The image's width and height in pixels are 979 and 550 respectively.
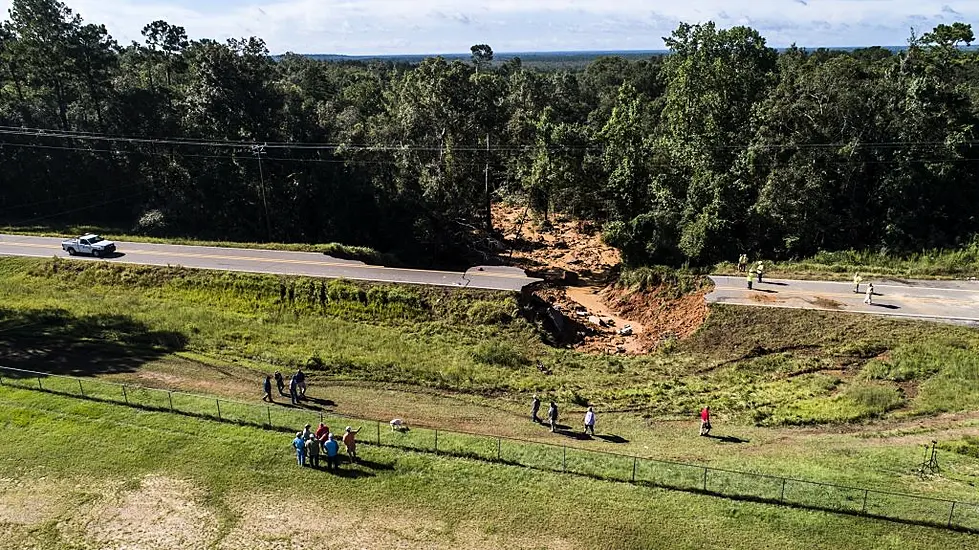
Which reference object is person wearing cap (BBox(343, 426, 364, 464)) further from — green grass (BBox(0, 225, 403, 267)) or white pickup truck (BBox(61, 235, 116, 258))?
white pickup truck (BBox(61, 235, 116, 258))

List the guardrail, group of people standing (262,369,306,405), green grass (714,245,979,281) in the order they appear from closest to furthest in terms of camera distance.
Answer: the guardrail
group of people standing (262,369,306,405)
green grass (714,245,979,281)

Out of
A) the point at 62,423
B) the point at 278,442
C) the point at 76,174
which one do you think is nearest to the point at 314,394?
the point at 278,442

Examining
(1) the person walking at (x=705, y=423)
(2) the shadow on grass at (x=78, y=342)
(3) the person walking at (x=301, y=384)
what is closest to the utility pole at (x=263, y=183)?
(2) the shadow on grass at (x=78, y=342)

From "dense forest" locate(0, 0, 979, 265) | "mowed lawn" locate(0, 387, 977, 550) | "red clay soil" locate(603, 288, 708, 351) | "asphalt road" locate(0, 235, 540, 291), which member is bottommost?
"mowed lawn" locate(0, 387, 977, 550)

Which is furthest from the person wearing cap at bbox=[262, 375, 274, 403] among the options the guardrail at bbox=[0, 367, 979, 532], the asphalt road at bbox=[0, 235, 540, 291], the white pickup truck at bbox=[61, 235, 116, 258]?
the white pickup truck at bbox=[61, 235, 116, 258]

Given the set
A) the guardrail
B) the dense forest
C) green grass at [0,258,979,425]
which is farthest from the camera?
the dense forest

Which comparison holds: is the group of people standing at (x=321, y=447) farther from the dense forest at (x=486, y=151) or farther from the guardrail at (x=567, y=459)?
the dense forest at (x=486, y=151)

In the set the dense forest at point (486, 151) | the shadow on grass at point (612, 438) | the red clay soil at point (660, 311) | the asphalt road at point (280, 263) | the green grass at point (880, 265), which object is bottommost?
the shadow on grass at point (612, 438)
